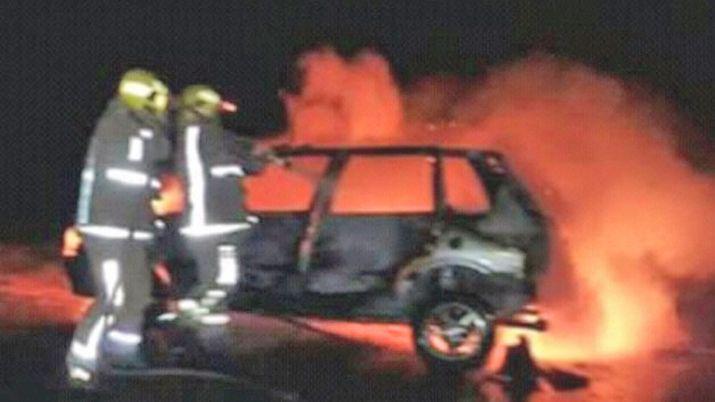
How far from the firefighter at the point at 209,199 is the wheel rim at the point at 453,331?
1.47 meters

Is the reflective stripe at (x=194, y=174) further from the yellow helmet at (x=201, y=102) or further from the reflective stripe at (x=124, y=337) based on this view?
the reflective stripe at (x=124, y=337)

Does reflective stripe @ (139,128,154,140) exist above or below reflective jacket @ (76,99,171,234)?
above

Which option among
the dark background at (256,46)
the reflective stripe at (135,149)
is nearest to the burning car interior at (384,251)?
the reflective stripe at (135,149)

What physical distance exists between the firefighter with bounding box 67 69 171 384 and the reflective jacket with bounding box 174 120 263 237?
66cm

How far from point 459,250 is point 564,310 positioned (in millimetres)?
1102

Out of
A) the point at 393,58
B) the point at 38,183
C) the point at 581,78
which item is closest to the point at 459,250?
the point at 581,78

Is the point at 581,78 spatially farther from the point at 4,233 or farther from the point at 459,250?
the point at 4,233

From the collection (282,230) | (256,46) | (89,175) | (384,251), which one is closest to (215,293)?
(282,230)

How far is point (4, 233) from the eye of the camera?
82.0ft

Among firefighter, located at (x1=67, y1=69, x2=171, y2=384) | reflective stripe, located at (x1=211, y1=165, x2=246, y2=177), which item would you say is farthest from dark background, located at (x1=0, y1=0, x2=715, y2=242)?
firefighter, located at (x1=67, y1=69, x2=171, y2=384)

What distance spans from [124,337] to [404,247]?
104 inches

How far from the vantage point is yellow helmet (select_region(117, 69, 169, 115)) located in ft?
37.4

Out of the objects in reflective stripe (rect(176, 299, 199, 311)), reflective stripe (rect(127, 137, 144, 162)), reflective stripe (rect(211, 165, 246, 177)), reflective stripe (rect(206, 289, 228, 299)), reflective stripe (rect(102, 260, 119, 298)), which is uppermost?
reflective stripe (rect(127, 137, 144, 162))

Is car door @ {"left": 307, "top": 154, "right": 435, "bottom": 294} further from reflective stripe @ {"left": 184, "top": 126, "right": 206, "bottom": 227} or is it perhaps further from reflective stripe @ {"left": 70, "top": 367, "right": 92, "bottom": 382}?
reflective stripe @ {"left": 70, "top": 367, "right": 92, "bottom": 382}
